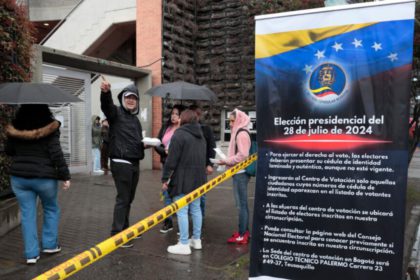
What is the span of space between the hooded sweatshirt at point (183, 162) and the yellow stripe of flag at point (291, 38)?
193 centimetres

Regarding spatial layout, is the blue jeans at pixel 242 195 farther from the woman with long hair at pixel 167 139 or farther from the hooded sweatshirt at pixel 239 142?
the woman with long hair at pixel 167 139

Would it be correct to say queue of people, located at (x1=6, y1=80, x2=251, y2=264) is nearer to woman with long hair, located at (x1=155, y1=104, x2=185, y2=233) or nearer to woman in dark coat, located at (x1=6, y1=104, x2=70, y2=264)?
woman in dark coat, located at (x1=6, y1=104, x2=70, y2=264)

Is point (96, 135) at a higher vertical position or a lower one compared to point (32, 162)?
Result: higher

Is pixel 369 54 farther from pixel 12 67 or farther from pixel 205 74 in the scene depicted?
pixel 205 74

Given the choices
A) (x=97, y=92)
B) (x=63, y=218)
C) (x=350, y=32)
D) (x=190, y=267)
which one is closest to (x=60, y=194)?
(x=63, y=218)

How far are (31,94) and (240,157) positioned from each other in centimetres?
242

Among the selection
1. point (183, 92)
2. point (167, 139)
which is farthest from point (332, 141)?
point (183, 92)

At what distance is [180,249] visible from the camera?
460 centimetres

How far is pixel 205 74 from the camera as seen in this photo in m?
13.9

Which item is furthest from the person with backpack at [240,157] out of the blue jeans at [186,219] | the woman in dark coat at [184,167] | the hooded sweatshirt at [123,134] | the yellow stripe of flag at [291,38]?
the yellow stripe of flag at [291,38]

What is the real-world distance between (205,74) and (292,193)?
1141cm

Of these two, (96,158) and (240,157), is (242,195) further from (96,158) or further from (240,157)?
(96,158)

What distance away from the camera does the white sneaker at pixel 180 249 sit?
4590 mm

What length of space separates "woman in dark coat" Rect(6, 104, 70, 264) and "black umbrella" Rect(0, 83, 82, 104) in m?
0.21
